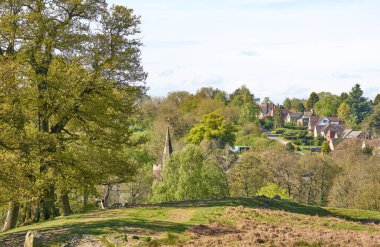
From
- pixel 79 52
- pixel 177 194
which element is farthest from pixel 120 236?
pixel 177 194

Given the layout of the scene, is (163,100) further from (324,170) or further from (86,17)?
(86,17)

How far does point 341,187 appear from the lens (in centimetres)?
5838

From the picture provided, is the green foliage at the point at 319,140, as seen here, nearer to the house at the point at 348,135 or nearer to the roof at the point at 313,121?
the house at the point at 348,135

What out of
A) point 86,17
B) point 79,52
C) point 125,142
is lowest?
point 125,142

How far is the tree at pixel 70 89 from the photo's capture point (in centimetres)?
2453

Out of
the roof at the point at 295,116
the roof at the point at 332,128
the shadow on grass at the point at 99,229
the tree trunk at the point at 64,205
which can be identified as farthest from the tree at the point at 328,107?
the shadow on grass at the point at 99,229

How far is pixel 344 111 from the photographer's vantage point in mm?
163625

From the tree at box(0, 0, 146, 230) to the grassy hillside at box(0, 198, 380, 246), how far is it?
8.95ft

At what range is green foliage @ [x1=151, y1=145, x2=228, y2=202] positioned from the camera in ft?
172

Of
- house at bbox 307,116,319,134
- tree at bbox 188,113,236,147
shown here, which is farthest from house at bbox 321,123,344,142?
tree at bbox 188,113,236,147

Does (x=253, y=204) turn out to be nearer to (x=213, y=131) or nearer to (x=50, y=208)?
(x=50, y=208)

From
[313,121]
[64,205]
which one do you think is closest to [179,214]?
[64,205]

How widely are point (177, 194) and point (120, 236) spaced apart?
31968 mm

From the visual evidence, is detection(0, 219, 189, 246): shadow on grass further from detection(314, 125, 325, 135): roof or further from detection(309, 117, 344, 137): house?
detection(314, 125, 325, 135): roof
